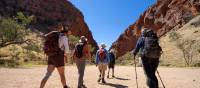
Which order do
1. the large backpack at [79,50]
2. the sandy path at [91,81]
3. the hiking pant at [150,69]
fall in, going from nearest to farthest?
1. the hiking pant at [150,69]
2. the large backpack at [79,50]
3. the sandy path at [91,81]

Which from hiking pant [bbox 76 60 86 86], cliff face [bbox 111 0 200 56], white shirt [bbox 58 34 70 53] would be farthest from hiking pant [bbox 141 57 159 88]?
cliff face [bbox 111 0 200 56]

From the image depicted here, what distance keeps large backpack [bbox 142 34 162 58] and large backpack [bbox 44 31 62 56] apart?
263 cm

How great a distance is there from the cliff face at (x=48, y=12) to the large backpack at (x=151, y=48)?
105100 millimetres

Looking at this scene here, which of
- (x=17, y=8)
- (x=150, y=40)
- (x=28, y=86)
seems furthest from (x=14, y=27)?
(x=17, y=8)

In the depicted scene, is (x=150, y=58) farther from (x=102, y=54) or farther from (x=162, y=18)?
(x=162, y=18)

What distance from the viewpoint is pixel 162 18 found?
150 m

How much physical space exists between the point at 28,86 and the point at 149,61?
17.2 feet

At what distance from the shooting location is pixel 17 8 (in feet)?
412

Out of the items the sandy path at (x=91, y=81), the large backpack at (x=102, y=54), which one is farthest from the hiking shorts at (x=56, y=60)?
the large backpack at (x=102, y=54)

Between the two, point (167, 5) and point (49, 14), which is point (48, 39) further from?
point (167, 5)

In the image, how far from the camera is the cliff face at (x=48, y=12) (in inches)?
4786

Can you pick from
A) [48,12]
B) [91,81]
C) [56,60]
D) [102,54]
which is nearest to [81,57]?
[102,54]

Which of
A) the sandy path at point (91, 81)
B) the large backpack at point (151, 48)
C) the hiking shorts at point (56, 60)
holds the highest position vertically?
the large backpack at point (151, 48)

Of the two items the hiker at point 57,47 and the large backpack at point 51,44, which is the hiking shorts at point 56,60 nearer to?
the hiker at point 57,47
